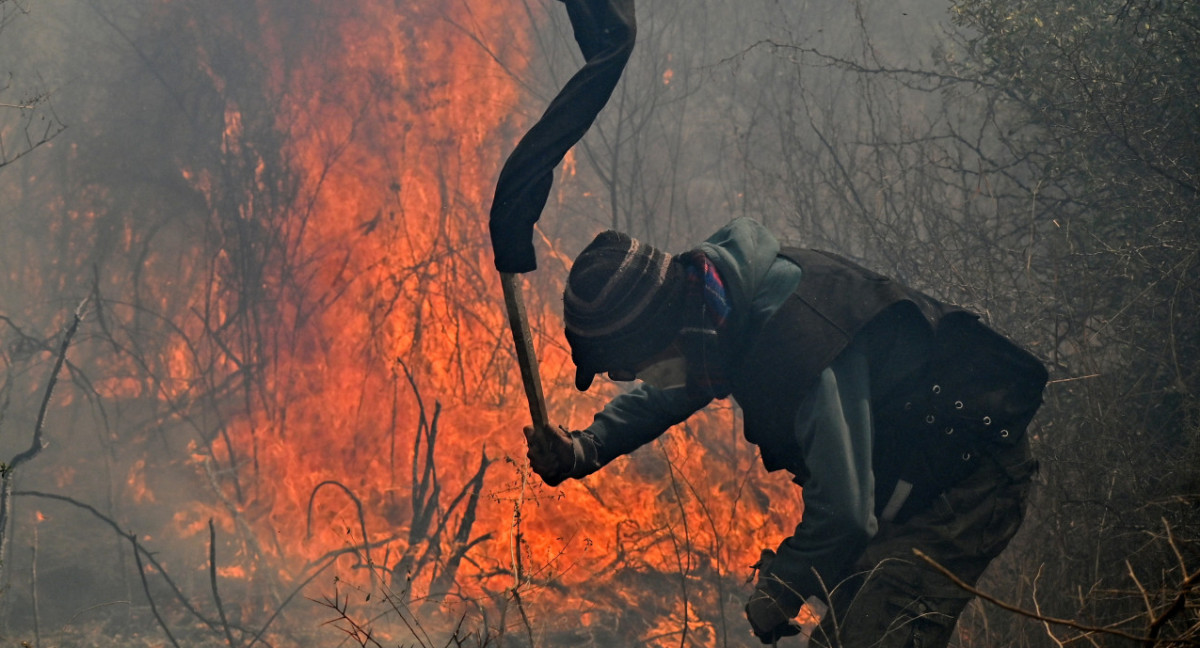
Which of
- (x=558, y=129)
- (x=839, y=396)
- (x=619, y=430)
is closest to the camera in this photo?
(x=558, y=129)

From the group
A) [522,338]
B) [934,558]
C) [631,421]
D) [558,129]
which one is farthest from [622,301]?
[934,558]

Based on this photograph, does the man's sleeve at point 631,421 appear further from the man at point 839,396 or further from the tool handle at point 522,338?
the tool handle at point 522,338

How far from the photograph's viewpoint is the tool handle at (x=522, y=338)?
2.21 meters

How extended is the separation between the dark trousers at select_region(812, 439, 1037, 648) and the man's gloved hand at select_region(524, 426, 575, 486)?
97 centimetres

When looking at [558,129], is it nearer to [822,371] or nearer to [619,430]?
[822,371]

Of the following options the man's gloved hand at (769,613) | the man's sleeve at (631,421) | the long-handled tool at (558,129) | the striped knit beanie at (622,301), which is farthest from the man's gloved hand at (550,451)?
the man's gloved hand at (769,613)

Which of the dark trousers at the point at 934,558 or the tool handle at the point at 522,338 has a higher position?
the tool handle at the point at 522,338

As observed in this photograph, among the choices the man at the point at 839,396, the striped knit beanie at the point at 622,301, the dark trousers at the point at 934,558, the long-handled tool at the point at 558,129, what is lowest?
the dark trousers at the point at 934,558

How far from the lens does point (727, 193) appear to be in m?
11.9

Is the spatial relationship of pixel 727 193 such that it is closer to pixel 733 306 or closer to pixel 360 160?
pixel 360 160

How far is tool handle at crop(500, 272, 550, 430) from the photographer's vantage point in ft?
7.26

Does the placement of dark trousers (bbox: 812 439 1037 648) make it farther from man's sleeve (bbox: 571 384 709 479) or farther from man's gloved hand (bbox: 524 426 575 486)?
man's gloved hand (bbox: 524 426 575 486)

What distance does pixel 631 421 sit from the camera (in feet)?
9.25

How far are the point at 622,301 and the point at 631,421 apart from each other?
0.68 meters
